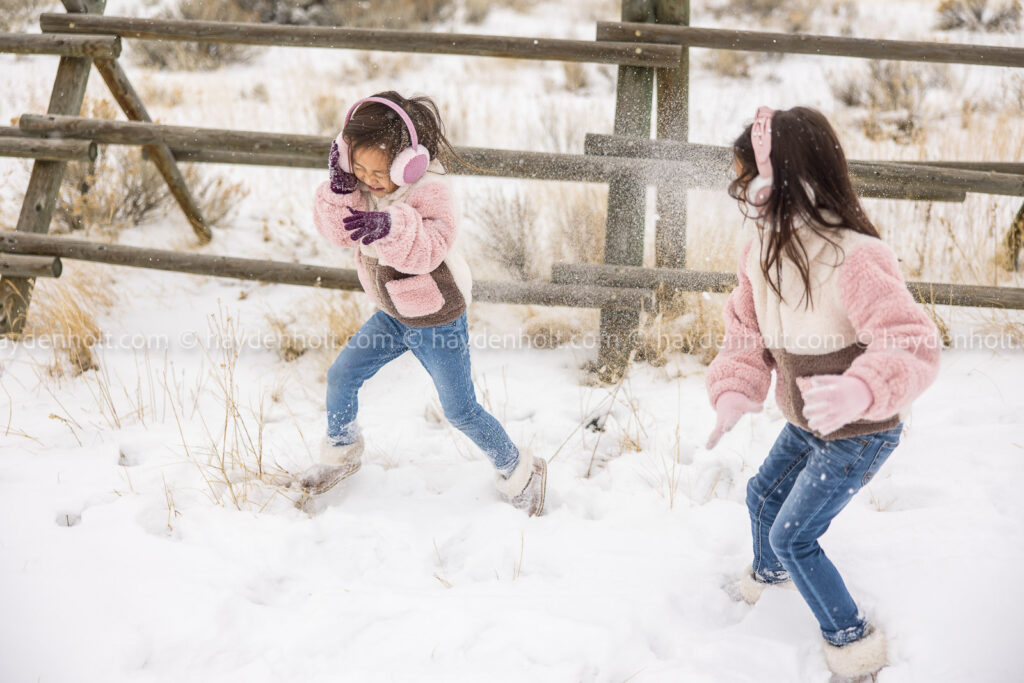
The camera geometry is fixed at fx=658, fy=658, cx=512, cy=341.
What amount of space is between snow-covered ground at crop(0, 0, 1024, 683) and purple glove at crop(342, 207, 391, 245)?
3.80ft

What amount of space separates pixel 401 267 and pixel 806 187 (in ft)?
3.74

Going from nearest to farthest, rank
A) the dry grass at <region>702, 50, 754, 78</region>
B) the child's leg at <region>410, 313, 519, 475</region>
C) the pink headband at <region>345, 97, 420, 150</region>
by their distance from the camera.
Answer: the pink headband at <region>345, 97, 420, 150</region> → the child's leg at <region>410, 313, 519, 475</region> → the dry grass at <region>702, 50, 754, 78</region>

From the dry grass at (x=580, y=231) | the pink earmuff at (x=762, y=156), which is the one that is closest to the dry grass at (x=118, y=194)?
the dry grass at (x=580, y=231)

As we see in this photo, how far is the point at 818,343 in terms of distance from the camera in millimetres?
1580

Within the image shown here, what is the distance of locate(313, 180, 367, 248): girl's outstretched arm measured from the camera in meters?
2.08

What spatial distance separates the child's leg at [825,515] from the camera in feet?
5.33

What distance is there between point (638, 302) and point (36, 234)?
3.47 meters

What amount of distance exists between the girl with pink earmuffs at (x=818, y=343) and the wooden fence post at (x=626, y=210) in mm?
1760

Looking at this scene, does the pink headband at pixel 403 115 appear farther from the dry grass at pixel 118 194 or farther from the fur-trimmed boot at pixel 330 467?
the dry grass at pixel 118 194

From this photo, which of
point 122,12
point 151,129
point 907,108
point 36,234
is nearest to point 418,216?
point 151,129

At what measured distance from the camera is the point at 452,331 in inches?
88.9

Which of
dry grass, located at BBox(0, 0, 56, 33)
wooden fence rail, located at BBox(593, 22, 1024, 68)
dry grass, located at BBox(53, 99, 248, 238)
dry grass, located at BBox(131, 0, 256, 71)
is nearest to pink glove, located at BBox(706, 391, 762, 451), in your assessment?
wooden fence rail, located at BBox(593, 22, 1024, 68)

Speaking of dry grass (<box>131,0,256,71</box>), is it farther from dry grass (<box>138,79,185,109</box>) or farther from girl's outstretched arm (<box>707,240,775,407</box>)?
girl's outstretched arm (<box>707,240,775,407</box>)

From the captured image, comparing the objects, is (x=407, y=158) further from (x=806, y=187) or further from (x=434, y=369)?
(x=806, y=187)
